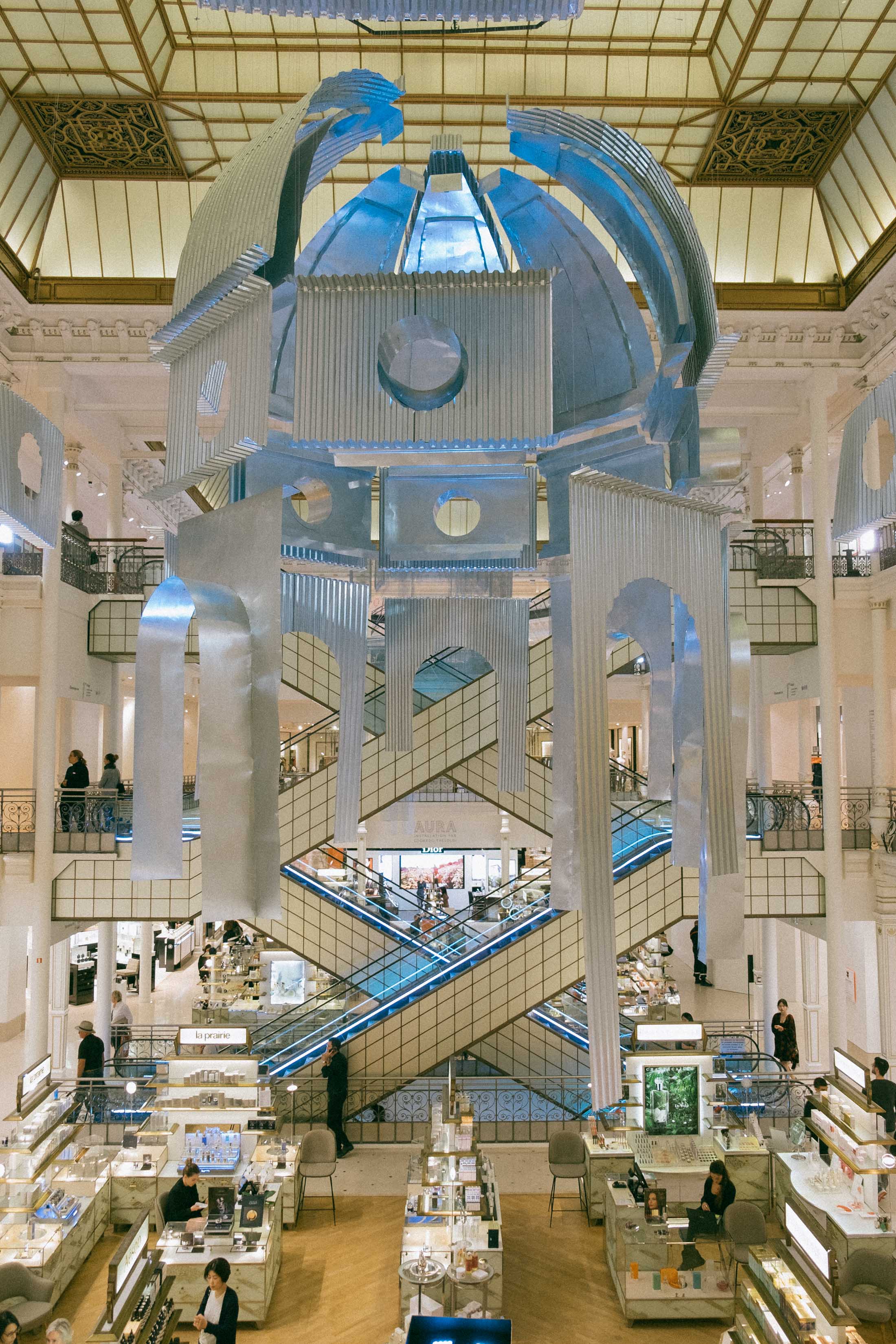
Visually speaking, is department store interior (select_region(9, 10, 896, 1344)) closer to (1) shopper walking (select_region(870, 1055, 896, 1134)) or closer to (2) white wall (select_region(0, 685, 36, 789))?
(1) shopper walking (select_region(870, 1055, 896, 1134))

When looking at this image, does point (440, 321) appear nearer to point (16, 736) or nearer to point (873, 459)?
point (873, 459)

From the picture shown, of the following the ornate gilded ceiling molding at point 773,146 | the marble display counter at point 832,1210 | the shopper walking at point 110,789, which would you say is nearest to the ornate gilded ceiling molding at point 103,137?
the ornate gilded ceiling molding at point 773,146

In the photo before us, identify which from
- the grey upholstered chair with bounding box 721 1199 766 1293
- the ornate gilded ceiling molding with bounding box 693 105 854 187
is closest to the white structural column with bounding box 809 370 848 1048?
the ornate gilded ceiling molding with bounding box 693 105 854 187

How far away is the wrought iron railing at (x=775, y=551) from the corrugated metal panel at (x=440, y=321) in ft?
38.9

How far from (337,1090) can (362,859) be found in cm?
1485

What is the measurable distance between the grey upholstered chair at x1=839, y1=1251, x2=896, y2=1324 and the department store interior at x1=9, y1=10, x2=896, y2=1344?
0.21 feet

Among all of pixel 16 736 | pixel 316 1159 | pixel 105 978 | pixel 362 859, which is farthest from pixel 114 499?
pixel 362 859

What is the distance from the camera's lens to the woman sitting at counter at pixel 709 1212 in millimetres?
10164

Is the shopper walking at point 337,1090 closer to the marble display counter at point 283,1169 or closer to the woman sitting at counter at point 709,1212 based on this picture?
the marble display counter at point 283,1169

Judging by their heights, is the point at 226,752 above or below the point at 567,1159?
above

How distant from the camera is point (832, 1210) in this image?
1088 cm

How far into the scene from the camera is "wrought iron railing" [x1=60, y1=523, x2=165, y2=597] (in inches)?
646

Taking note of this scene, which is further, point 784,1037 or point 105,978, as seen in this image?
point 105,978

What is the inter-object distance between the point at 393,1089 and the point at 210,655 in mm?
12046
